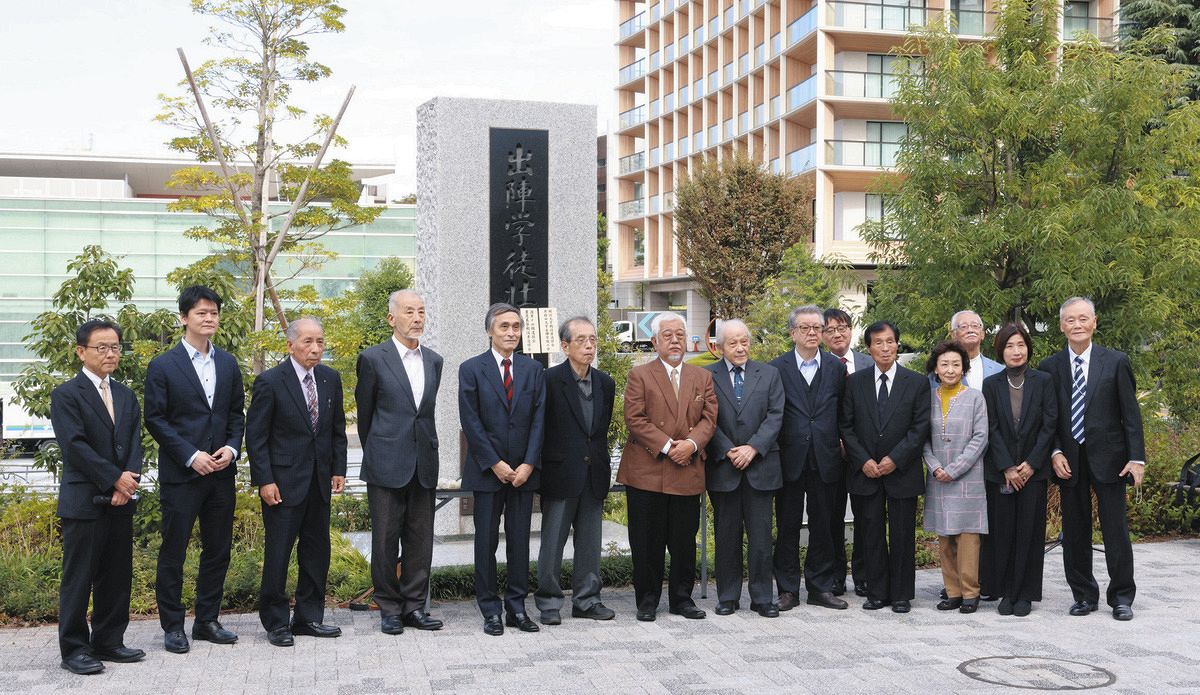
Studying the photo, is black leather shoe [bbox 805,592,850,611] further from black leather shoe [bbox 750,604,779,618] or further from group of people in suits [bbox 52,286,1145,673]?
black leather shoe [bbox 750,604,779,618]

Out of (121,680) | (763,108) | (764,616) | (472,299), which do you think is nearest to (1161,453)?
(764,616)

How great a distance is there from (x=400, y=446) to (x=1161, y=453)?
7.91 metres

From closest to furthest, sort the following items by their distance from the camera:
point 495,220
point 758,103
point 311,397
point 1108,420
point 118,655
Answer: point 118,655, point 311,397, point 1108,420, point 495,220, point 758,103

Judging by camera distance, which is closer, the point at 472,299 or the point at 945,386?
the point at 945,386

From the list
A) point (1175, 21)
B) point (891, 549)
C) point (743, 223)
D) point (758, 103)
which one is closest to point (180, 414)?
point (891, 549)

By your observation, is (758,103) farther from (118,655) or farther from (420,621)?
(118,655)

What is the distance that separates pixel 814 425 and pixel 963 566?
1.31 metres

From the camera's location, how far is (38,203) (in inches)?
1260

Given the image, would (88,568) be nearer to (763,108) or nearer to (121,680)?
(121,680)

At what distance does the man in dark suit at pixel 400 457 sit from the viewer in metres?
6.71

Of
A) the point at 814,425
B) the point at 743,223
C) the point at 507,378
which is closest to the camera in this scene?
the point at 507,378

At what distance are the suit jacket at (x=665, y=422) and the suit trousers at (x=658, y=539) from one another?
0.10 metres

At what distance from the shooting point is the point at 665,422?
7039 mm

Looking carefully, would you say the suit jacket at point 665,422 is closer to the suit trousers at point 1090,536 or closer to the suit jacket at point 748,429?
the suit jacket at point 748,429
